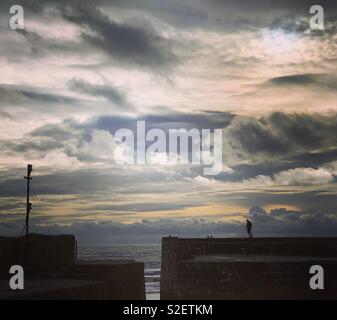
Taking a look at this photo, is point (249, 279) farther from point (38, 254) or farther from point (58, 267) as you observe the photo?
point (38, 254)

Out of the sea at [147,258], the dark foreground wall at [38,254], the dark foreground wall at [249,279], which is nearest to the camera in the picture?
the dark foreground wall at [249,279]

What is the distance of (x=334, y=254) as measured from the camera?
747 inches

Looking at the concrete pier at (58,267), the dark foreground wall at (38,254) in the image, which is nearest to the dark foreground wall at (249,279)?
the concrete pier at (58,267)

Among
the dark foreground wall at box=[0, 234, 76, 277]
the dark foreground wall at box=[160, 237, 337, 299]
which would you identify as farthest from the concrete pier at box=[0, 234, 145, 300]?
the dark foreground wall at box=[160, 237, 337, 299]

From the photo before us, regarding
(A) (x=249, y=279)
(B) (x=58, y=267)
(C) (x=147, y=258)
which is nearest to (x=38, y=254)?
(B) (x=58, y=267)

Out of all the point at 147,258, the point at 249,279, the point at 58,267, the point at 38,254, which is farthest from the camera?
the point at 147,258

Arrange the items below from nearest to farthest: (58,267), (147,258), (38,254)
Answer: (38,254)
(58,267)
(147,258)

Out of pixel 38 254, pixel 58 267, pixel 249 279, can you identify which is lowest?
pixel 249 279

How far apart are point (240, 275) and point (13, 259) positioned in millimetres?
6314

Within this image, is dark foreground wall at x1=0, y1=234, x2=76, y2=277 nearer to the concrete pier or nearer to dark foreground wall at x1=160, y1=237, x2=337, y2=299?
the concrete pier

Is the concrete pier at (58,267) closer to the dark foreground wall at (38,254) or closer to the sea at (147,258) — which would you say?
the dark foreground wall at (38,254)
